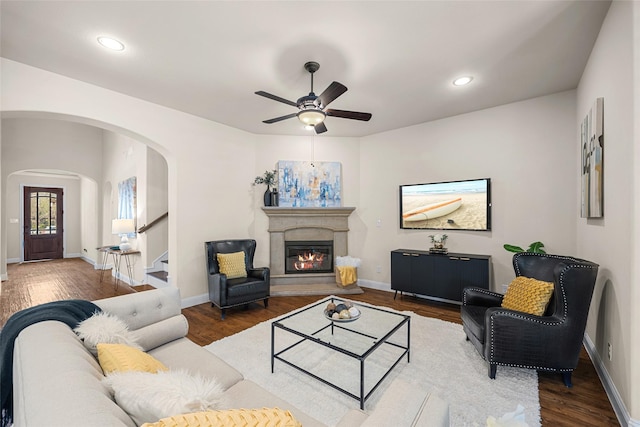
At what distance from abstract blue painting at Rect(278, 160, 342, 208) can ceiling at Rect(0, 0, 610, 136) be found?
161cm

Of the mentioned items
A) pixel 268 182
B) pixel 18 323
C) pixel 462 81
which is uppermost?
pixel 462 81

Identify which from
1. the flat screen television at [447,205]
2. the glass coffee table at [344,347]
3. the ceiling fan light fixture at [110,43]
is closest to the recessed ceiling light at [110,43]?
the ceiling fan light fixture at [110,43]

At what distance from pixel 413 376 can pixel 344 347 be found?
650mm

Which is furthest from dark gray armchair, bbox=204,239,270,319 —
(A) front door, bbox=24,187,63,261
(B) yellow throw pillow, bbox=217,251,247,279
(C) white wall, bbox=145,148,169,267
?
(A) front door, bbox=24,187,63,261

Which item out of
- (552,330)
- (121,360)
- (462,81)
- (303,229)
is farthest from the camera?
(303,229)

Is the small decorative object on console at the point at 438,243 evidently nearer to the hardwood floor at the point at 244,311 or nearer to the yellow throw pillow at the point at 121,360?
the hardwood floor at the point at 244,311

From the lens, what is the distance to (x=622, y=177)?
1870mm

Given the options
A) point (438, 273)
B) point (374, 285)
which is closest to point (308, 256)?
point (374, 285)

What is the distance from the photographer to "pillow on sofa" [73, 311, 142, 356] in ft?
4.43

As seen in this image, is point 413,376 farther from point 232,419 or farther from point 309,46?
point 309,46

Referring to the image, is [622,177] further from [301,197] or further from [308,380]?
[301,197]

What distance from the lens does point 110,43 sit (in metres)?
2.45

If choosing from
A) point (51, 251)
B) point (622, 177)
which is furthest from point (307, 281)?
point (51, 251)

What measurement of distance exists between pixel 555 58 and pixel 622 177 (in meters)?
1.54
